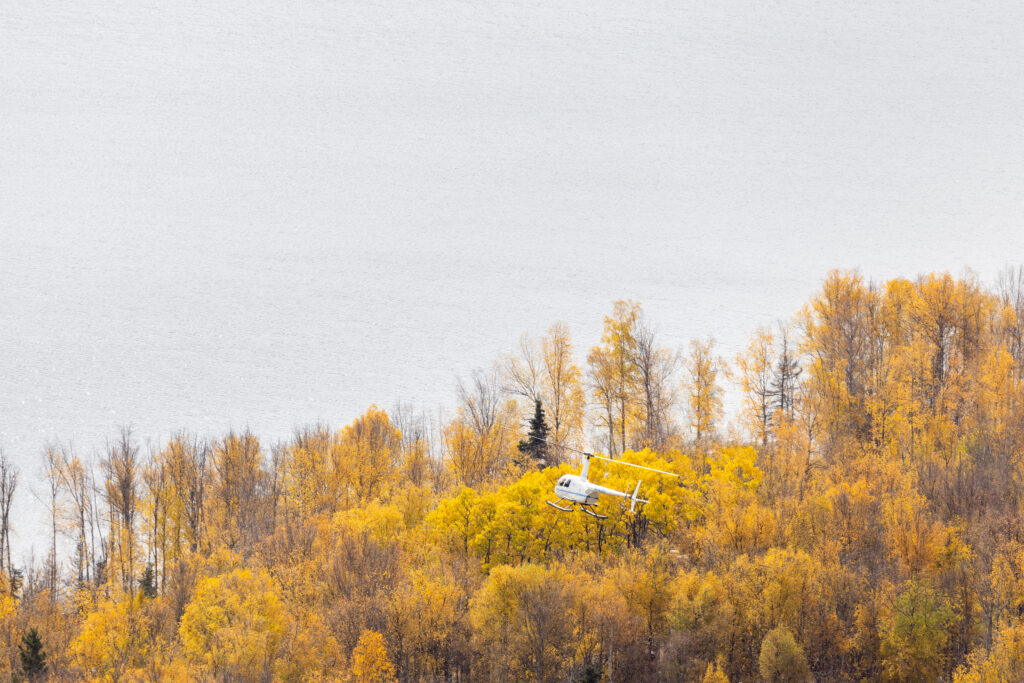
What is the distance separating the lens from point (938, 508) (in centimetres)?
6109

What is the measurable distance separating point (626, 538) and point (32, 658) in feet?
122

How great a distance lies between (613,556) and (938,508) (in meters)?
19.7

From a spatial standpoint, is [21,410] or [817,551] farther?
[21,410]

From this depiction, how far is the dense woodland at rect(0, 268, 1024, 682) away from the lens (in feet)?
181

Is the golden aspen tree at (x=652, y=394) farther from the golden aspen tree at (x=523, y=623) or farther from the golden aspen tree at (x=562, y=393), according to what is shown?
the golden aspen tree at (x=523, y=623)

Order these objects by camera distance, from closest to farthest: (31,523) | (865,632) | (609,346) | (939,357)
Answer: (865,632), (939,357), (609,346), (31,523)

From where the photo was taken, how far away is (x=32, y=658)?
61906mm

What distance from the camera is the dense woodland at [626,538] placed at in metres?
55.0

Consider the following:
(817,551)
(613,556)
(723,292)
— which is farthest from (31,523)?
(723,292)

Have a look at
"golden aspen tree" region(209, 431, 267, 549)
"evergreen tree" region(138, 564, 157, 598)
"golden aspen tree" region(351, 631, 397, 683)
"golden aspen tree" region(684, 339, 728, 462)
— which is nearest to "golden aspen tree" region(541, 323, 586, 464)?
"golden aspen tree" region(684, 339, 728, 462)

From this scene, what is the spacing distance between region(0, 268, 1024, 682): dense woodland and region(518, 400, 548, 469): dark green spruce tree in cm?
36

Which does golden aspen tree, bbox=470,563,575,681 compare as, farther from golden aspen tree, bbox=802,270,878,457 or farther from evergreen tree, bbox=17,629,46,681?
evergreen tree, bbox=17,629,46,681

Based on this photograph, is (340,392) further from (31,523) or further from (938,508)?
(938,508)

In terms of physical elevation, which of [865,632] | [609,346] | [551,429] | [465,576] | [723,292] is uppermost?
[723,292]
